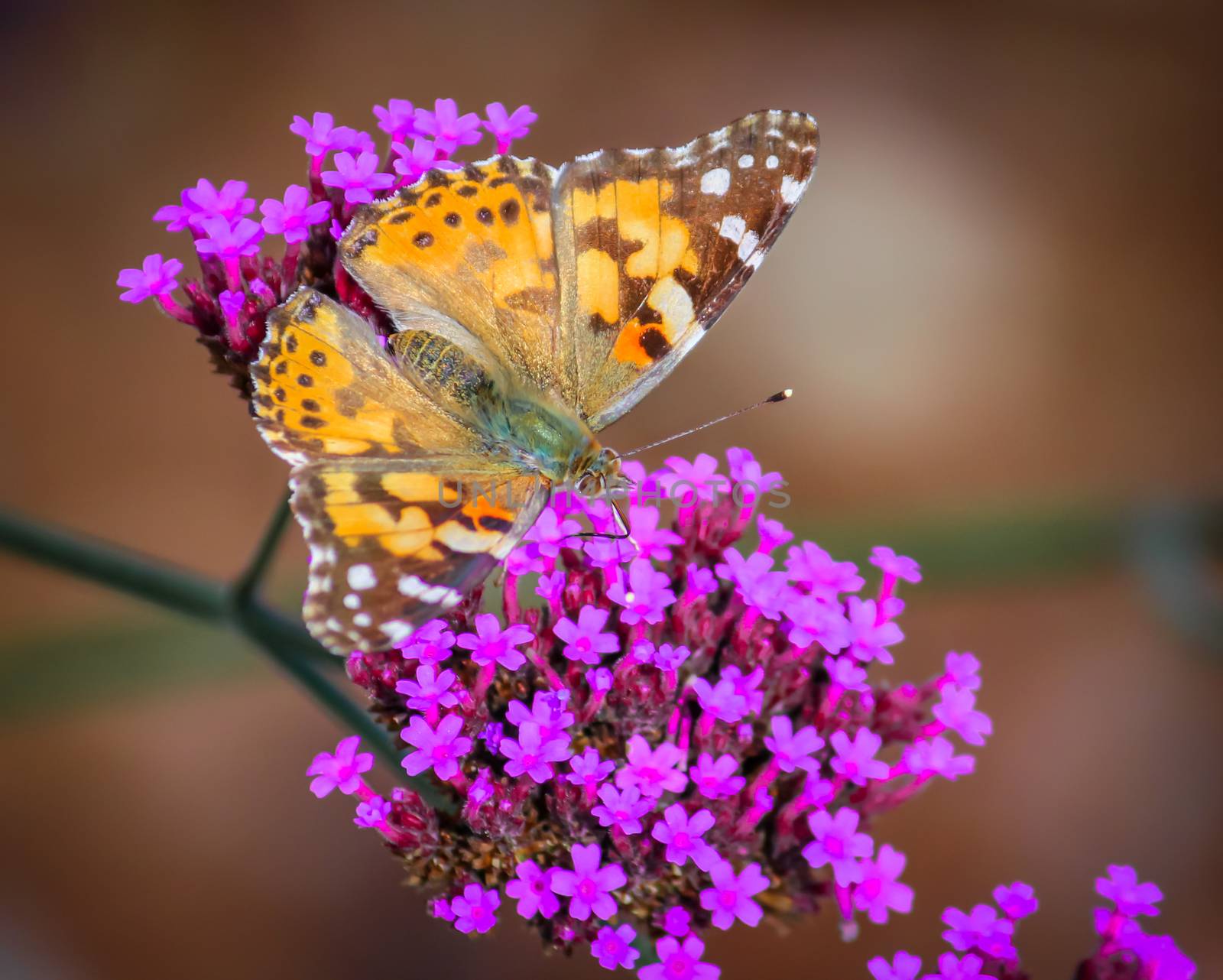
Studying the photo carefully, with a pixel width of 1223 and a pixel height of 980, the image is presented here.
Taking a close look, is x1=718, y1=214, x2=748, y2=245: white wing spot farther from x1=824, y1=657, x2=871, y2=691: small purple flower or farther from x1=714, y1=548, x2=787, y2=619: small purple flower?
x1=824, y1=657, x2=871, y2=691: small purple flower

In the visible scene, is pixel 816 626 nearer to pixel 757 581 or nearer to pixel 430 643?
→ pixel 757 581

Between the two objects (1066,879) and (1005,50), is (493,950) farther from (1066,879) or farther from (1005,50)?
(1005,50)

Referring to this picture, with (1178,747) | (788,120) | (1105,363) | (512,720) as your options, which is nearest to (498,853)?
(512,720)

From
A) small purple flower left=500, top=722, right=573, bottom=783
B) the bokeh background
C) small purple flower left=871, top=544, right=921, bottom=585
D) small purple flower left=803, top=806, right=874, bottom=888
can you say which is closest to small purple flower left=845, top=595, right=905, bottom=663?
small purple flower left=871, top=544, right=921, bottom=585

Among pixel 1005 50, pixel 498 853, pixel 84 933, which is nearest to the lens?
pixel 498 853

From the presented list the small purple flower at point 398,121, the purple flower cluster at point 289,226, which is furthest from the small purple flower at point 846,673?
the small purple flower at point 398,121

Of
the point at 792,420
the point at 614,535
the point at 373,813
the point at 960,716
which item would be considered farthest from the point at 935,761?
the point at 792,420
